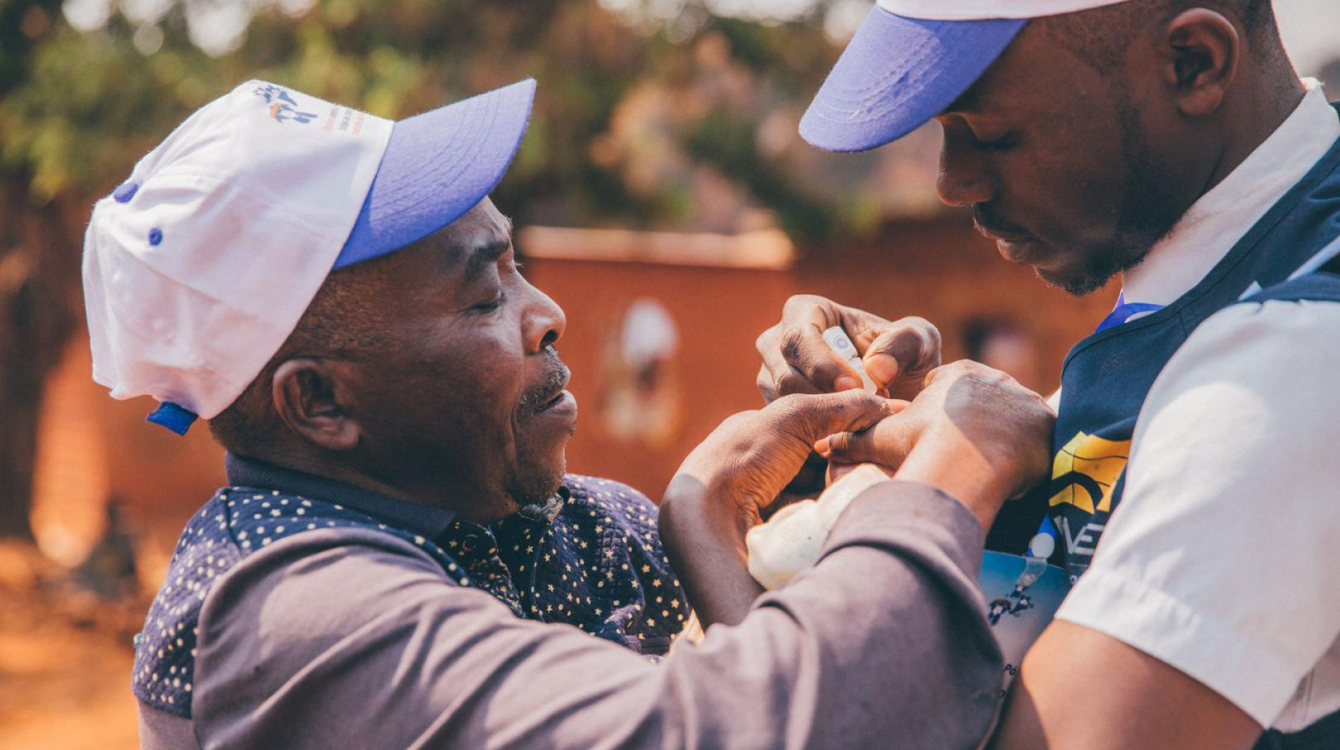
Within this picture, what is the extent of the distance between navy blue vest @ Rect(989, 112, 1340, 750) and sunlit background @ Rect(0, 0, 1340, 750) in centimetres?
635

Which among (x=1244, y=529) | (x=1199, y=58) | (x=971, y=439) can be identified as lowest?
(x=971, y=439)

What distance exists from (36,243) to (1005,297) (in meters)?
8.55

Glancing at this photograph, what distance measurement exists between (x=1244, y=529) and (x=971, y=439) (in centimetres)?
40

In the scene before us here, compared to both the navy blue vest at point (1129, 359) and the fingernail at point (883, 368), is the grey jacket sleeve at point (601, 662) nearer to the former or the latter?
the navy blue vest at point (1129, 359)

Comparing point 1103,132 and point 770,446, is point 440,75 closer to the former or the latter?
point 770,446

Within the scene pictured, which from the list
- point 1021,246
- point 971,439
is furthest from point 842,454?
point 1021,246

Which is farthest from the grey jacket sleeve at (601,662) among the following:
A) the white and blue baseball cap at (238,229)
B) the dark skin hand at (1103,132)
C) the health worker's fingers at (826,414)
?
the white and blue baseball cap at (238,229)

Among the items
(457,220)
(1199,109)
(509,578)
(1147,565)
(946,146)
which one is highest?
(1199,109)

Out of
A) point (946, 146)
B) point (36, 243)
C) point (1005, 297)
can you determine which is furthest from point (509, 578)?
point (36, 243)

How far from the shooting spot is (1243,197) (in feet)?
5.79

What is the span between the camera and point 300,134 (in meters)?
2.03

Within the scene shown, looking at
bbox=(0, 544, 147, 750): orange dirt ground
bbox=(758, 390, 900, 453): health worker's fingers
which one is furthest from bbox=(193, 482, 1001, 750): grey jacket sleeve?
bbox=(0, 544, 147, 750): orange dirt ground

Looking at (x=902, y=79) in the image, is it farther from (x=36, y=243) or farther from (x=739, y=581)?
(x=36, y=243)

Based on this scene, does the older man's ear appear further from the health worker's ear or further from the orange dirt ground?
the orange dirt ground
